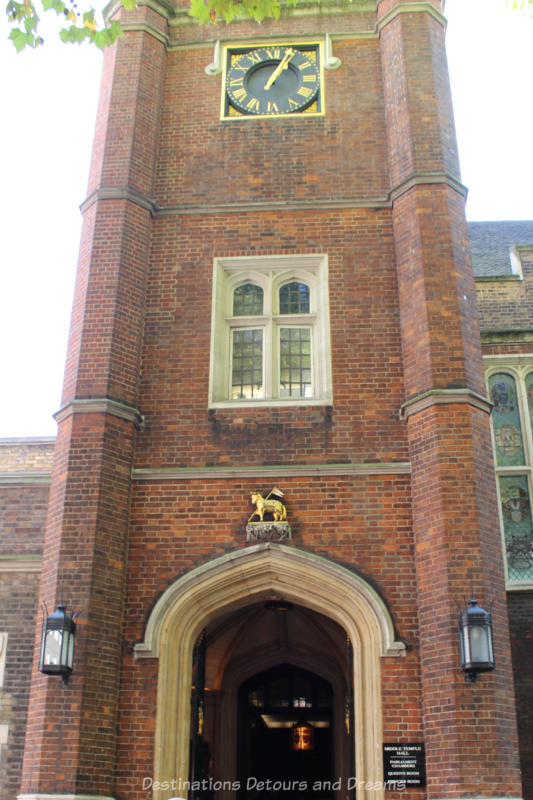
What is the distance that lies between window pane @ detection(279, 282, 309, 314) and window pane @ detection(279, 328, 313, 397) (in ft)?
0.93

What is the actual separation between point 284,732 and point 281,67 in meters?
11.2

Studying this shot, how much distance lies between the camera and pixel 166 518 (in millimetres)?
10492

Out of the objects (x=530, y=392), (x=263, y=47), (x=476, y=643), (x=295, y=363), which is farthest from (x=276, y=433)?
(x=263, y=47)

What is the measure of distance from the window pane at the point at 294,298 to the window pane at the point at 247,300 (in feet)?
0.97

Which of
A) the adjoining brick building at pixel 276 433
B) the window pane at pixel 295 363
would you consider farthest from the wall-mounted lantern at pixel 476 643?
the window pane at pixel 295 363

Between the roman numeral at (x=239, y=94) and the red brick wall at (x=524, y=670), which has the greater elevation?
the roman numeral at (x=239, y=94)

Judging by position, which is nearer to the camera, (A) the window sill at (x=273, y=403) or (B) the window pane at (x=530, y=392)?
(A) the window sill at (x=273, y=403)

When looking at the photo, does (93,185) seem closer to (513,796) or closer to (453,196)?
(453,196)

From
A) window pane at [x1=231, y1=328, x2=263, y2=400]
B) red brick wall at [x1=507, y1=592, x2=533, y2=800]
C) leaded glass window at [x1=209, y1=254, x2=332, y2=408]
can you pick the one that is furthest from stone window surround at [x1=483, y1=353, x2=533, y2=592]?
window pane at [x1=231, y1=328, x2=263, y2=400]

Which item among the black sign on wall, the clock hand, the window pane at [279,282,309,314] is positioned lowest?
the black sign on wall

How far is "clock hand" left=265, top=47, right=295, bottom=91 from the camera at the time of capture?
44.3ft

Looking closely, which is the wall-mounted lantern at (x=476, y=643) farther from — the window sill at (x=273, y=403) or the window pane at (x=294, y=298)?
the window pane at (x=294, y=298)

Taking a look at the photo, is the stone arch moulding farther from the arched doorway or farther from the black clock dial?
the black clock dial

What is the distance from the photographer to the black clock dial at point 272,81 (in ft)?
43.6
